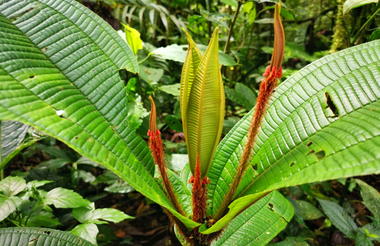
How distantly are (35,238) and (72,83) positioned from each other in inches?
14.7

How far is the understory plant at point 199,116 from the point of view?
0.48 m

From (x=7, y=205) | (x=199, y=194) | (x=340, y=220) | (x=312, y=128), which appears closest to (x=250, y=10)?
(x=340, y=220)

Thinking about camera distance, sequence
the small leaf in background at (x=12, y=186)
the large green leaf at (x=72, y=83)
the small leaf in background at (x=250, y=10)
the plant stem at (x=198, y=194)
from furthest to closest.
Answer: the small leaf in background at (x=250, y=10), the small leaf in background at (x=12, y=186), the plant stem at (x=198, y=194), the large green leaf at (x=72, y=83)

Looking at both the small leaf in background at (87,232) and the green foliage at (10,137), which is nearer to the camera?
the small leaf in background at (87,232)

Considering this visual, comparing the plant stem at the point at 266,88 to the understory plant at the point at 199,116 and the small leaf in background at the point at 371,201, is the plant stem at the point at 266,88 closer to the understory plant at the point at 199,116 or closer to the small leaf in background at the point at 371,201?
the understory plant at the point at 199,116

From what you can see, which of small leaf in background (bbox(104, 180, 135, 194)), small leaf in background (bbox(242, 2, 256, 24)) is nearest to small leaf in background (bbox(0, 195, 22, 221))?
small leaf in background (bbox(104, 180, 135, 194))

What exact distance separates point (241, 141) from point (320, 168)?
0.35 metres

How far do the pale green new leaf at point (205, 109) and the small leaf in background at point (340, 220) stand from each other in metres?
0.86

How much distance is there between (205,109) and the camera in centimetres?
56

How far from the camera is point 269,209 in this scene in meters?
0.90

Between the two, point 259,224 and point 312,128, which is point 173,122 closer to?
point 259,224

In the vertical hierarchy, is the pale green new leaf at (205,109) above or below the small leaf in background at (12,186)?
above

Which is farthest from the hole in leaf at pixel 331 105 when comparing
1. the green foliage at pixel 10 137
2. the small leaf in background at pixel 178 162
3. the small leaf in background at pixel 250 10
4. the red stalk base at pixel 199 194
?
the small leaf in background at pixel 250 10

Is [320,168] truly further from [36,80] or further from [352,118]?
[36,80]
